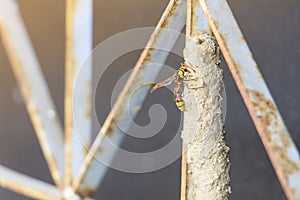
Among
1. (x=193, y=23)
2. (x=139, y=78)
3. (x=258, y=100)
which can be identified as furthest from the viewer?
(x=139, y=78)

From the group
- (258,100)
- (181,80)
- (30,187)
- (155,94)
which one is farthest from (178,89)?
(155,94)

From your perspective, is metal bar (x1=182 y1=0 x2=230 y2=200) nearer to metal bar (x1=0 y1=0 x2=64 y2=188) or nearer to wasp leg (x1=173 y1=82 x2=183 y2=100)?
wasp leg (x1=173 y1=82 x2=183 y2=100)

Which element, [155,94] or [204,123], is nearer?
[204,123]

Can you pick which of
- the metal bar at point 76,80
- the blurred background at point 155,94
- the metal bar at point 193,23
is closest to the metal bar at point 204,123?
the metal bar at point 193,23

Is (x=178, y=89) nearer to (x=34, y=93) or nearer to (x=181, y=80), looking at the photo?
(x=181, y=80)

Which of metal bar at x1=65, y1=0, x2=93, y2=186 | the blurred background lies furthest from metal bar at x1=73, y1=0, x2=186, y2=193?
the blurred background

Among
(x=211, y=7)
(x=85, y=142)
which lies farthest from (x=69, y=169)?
(x=211, y=7)

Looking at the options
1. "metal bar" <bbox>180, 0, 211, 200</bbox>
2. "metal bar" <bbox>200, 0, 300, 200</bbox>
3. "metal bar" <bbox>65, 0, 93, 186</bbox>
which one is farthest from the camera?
"metal bar" <bbox>65, 0, 93, 186</bbox>
